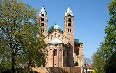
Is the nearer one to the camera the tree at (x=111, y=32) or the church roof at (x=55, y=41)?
the tree at (x=111, y=32)

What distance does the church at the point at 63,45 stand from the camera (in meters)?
74.3

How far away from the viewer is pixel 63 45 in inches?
2982

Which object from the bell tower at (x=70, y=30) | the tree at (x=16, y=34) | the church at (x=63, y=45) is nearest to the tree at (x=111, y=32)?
the tree at (x=16, y=34)

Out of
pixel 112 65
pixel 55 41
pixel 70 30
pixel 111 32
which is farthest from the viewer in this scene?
pixel 70 30

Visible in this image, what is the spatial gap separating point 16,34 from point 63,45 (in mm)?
41273

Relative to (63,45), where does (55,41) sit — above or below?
above

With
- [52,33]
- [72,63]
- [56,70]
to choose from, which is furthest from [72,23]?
[56,70]

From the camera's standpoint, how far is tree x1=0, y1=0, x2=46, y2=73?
35406 mm

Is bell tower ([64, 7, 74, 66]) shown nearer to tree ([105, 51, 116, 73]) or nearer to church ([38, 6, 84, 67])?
church ([38, 6, 84, 67])

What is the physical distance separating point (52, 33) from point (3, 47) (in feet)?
152

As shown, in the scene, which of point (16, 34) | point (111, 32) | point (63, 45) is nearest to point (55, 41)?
point (63, 45)

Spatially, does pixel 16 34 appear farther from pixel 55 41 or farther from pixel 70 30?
pixel 70 30

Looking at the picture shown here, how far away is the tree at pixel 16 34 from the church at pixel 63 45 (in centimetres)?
3572

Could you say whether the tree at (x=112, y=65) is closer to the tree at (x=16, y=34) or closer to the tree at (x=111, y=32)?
the tree at (x=111, y=32)
